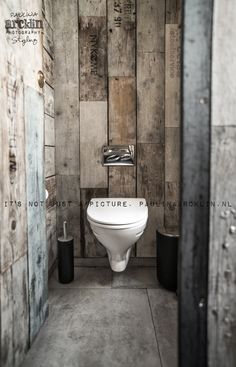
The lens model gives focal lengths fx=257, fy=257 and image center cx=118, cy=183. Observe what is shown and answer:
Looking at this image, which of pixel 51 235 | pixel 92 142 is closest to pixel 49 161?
pixel 92 142

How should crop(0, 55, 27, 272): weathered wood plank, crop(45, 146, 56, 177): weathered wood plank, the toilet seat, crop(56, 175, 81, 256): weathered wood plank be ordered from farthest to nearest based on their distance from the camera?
crop(56, 175, 81, 256): weathered wood plank → crop(45, 146, 56, 177): weathered wood plank → the toilet seat → crop(0, 55, 27, 272): weathered wood plank

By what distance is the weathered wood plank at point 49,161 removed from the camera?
1.74 meters

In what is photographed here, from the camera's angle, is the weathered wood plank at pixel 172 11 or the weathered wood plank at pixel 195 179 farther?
the weathered wood plank at pixel 172 11

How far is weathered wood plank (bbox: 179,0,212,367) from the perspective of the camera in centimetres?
66

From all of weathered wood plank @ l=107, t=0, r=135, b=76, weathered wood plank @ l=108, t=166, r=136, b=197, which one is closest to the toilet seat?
weathered wood plank @ l=108, t=166, r=136, b=197

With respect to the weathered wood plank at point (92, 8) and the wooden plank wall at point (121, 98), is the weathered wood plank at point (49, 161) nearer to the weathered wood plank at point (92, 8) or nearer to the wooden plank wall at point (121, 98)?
the wooden plank wall at point (121, 98)

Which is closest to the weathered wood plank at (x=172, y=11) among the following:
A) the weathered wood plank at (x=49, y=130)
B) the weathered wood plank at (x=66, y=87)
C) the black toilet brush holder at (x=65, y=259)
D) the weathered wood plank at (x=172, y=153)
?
the weathered wood plank at (x=66, y=87)

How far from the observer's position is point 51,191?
6.05 feet

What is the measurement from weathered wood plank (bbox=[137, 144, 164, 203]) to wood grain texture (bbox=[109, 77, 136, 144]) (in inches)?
5.2

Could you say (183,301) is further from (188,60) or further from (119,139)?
(119,139)

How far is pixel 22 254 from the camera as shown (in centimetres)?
106

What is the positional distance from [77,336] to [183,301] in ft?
2.45

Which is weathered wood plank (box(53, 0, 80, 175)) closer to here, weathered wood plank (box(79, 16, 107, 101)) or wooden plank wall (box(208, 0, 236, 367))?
weathered wood plank (box(79, 16, 107, 101))

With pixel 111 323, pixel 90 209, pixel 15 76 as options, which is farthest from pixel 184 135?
pixel 111 323
